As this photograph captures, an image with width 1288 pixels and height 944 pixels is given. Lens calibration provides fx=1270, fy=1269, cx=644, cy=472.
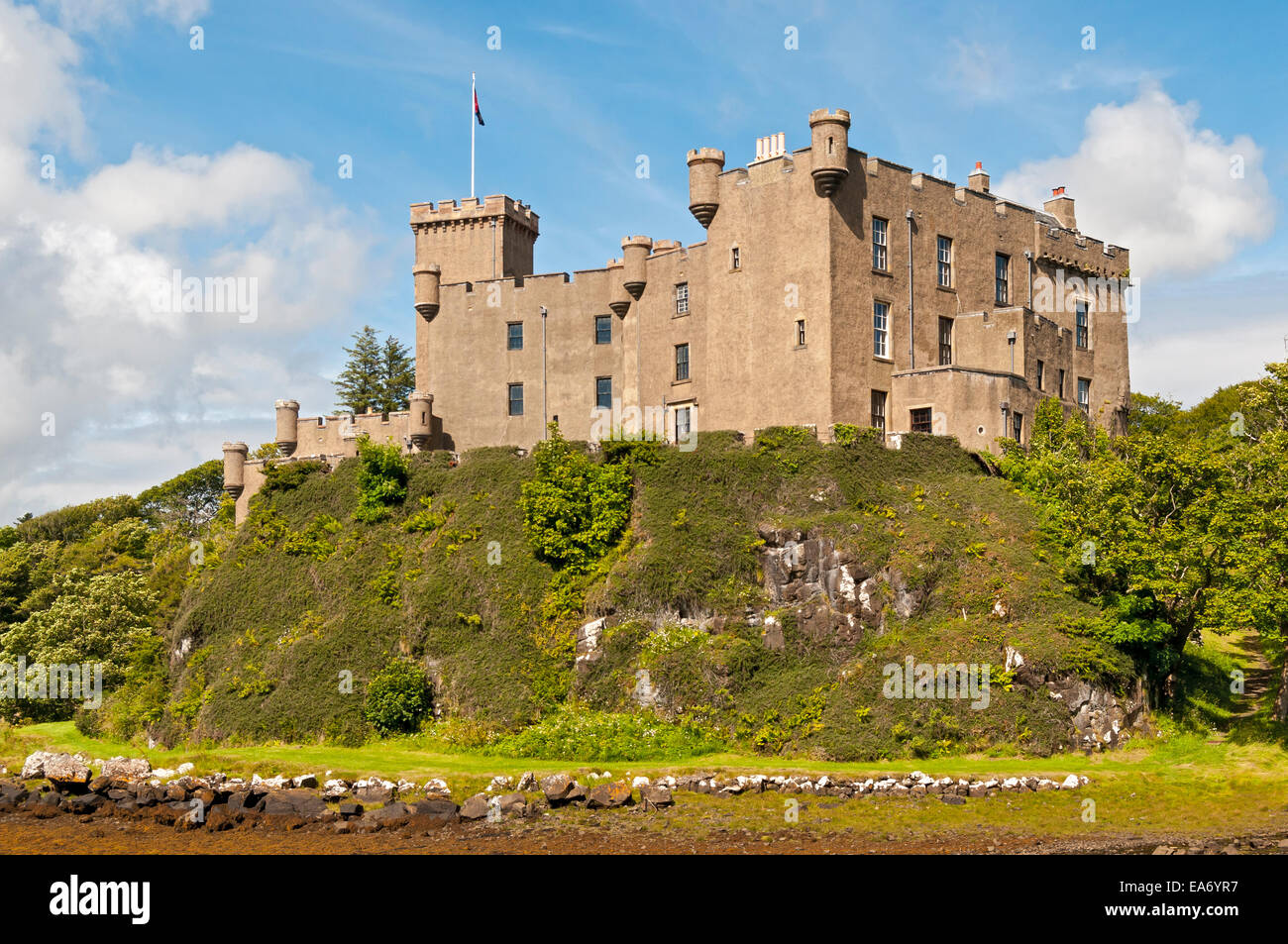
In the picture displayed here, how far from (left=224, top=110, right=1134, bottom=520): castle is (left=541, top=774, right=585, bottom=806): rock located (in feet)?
53.9

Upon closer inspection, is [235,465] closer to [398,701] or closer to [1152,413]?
[398,701]

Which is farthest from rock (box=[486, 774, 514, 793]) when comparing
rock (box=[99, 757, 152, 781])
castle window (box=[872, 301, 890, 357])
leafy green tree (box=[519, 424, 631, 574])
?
castle window (box=[872, 301, 890, 357])

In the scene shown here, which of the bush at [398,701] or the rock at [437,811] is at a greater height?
the bush at [398,701]

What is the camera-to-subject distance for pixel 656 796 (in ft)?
108

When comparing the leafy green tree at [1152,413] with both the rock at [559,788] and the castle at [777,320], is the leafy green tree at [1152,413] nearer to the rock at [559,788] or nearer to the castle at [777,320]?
the castle at [777,320]

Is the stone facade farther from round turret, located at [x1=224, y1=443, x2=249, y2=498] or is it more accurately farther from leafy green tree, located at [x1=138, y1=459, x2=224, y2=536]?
leafy green tree, located at [x1=138, y1=459, x2=224, y2=536]

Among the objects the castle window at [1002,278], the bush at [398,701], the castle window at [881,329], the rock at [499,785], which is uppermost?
the castle window at [1002,278]

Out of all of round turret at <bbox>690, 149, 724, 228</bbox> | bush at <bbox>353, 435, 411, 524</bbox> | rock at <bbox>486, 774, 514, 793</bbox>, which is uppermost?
round turret at <bbox>690, 149, 724, 228</bbox>

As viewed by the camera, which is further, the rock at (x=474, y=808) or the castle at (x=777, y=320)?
the castle at (x=777, y=320)

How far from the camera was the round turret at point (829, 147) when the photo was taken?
159 feet

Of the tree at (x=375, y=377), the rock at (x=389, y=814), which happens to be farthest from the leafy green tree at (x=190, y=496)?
the rock at (x=389, y=814)

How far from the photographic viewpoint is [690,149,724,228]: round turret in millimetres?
52406

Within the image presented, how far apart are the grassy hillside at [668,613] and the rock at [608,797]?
6.40 m
